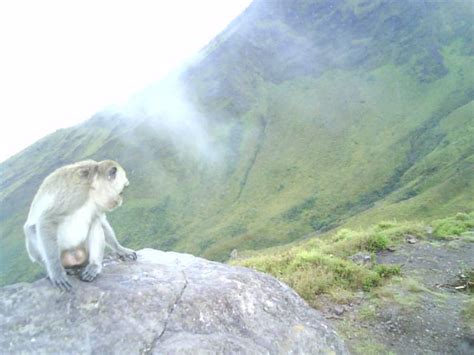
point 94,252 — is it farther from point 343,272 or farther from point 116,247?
point 343,272

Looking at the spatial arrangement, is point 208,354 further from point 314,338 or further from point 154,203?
point 154,203

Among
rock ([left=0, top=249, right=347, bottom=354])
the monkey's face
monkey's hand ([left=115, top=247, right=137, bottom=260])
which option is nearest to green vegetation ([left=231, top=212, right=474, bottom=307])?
rock ([left=0, top=249, right=347, bottom=354])

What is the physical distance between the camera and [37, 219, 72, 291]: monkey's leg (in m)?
6.72

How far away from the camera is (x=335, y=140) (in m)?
195

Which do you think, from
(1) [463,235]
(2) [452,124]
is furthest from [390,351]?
(2) [452,124]

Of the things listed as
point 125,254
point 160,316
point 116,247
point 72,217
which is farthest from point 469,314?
point 72,217

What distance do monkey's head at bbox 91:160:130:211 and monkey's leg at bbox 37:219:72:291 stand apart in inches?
38.4

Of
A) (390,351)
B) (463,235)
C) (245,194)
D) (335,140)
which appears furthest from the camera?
(335,140)

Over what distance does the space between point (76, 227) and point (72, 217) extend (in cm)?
21

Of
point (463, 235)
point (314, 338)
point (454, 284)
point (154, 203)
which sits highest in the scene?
point (314, 338)

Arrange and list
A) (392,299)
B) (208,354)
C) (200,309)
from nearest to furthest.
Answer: (208,354) → (200,309) → (392,299)

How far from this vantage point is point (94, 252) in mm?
7406

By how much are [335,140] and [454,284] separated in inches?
7431

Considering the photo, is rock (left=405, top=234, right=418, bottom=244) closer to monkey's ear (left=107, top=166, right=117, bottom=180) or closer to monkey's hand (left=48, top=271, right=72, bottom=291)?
monkey's ear (left=107, top=166, right=117, bottom=180)
